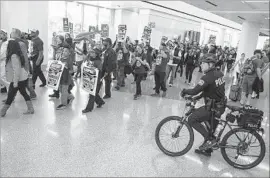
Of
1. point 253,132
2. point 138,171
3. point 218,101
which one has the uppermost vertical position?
point 218,101

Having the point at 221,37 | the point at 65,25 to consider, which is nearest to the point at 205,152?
the point at 65,25

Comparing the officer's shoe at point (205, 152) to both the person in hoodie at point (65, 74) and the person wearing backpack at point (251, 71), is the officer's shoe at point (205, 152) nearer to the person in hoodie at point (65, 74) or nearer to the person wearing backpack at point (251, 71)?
the person in hoodie at point (65, 74)

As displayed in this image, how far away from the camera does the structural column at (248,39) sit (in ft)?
45.2

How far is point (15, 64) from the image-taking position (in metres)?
4.23

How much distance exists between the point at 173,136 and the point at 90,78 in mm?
2295

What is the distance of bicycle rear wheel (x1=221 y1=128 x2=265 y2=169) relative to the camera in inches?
128

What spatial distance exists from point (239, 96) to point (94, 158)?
550 centimetres

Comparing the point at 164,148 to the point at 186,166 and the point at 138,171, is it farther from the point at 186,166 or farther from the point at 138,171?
the point at 138,171

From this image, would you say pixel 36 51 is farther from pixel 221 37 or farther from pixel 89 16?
pixel 221 37

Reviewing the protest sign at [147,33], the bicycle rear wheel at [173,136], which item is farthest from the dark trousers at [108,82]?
the bicycle rear wheel at [173,136]

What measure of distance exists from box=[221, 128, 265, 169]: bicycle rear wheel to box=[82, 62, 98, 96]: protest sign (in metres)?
2.71

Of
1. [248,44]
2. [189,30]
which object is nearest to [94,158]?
[248,44]

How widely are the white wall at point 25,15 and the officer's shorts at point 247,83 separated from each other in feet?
23.7

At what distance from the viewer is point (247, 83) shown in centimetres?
681
